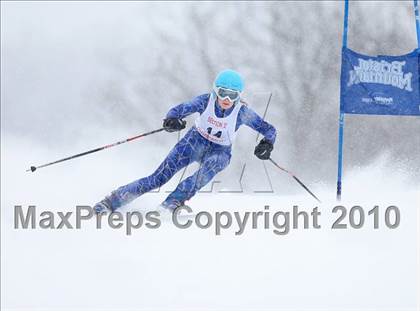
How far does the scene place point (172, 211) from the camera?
4.60m

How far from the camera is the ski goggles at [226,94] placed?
4754mm

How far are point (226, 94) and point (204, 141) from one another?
424 mm

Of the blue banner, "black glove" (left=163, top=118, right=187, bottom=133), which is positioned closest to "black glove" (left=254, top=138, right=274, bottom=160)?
"black glove" (left=163, top=118, right=187, bottom=133)

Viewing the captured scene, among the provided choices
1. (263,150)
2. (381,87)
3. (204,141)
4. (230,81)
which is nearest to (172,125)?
(204,141)

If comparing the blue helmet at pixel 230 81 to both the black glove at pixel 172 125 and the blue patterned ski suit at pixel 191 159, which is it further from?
the black glove at pixel 172 125

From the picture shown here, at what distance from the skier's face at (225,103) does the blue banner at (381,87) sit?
1152 millimetres

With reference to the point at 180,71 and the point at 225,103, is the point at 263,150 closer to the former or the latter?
the point at 225,103

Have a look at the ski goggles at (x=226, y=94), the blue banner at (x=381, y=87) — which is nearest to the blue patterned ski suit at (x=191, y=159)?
the ski goggles at (x=226, y=94)

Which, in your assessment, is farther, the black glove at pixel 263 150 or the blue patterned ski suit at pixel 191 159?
the black glove at pixel 263 150

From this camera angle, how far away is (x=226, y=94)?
4762mm

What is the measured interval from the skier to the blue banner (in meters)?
0.93

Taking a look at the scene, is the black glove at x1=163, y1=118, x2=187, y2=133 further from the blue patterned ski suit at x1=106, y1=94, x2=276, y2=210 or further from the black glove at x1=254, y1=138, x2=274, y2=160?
the black glove at x1=254, y1=138, x2=274, y2=160

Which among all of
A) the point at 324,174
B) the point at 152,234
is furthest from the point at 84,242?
the point at 324,174

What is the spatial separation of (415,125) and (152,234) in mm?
8276
